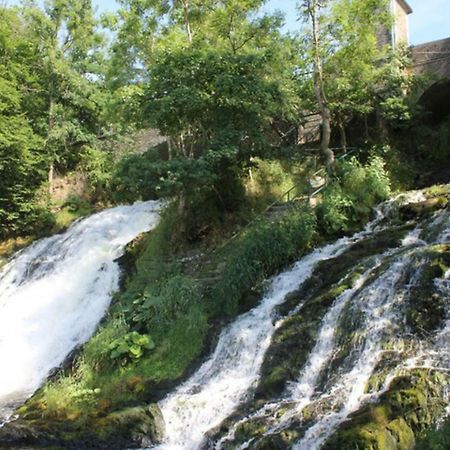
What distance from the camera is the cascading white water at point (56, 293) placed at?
37.6ft

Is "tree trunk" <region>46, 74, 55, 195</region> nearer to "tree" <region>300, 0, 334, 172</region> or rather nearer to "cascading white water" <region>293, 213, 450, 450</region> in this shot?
"tree" <region>300, 0, 334, 172</region>

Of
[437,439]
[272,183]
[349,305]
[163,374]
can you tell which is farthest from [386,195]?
Answer: [437,439]

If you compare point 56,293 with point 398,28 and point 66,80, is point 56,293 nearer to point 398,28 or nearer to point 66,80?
point 66,80

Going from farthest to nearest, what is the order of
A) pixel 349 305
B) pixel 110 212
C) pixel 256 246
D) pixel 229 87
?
pixel 110 212 < pixel 229 87 < pixel 256 246 < pixel 349 305

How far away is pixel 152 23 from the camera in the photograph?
16.5 meters

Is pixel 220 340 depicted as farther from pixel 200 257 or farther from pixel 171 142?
pixel 171 142

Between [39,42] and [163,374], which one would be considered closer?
[163,374]

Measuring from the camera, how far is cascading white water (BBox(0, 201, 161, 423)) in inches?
451

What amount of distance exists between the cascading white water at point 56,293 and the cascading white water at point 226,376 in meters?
3.22

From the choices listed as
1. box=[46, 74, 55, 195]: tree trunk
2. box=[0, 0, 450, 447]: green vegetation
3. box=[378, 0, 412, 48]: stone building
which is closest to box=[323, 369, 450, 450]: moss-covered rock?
box=[0, 0, 450, 447]: green vegetation

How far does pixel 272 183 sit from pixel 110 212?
649 cm

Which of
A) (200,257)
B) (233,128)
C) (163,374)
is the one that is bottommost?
(163,374)

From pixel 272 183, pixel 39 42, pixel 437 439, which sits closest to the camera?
pixel 437 439

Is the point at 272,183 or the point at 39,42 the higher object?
the point at 39,42
